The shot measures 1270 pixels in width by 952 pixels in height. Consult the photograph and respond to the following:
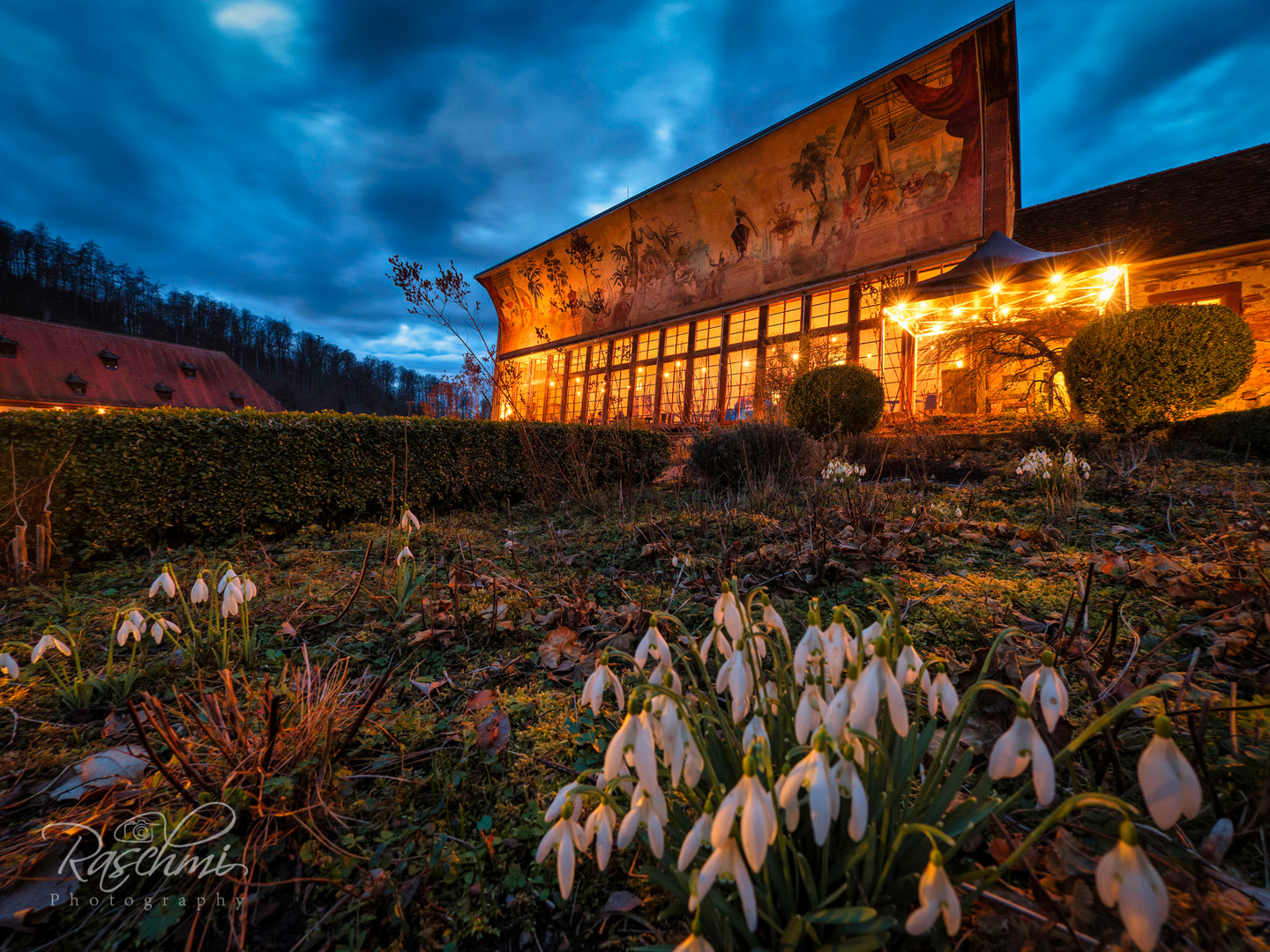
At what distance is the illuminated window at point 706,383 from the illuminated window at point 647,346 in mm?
2029

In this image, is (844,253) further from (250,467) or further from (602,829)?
(602,829)

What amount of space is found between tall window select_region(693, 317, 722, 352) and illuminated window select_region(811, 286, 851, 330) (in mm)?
3238

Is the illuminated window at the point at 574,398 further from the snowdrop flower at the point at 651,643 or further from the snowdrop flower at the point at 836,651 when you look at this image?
the snowdrop flower at the point at 836,651

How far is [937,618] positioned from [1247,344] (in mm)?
7949

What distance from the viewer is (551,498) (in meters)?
6.03

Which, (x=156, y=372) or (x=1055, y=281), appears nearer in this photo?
(x=1055, y=281)

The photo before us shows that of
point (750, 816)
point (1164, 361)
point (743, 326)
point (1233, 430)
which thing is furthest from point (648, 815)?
point (743, 326)

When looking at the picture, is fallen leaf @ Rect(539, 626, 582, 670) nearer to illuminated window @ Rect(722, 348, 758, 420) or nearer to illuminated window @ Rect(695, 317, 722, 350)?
illuminated window @ Rect(722, 348, 758, 420)

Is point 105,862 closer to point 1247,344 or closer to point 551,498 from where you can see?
point 551,498

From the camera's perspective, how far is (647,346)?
18625 millimetres

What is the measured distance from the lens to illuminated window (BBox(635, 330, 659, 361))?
18406 mm

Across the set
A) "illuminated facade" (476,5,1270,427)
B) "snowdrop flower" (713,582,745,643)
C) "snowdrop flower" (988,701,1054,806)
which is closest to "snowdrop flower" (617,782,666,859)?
"snowdrop flower" (713,582,745,643)

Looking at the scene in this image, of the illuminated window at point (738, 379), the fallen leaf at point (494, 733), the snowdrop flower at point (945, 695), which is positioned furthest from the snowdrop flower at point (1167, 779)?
the illuminated window at point (738, 379)

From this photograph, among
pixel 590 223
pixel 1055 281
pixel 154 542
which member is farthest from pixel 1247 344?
pixel 590 223
